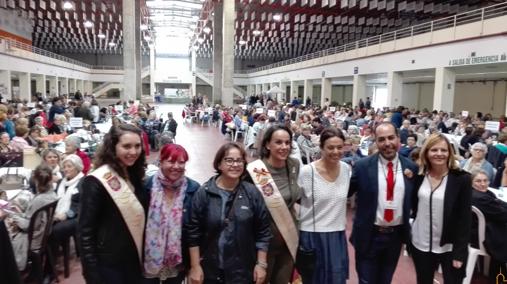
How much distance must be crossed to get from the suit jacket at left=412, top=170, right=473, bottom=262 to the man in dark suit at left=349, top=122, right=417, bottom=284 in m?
0.24

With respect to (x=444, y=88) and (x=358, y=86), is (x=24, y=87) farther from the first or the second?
(x=444, y=88)

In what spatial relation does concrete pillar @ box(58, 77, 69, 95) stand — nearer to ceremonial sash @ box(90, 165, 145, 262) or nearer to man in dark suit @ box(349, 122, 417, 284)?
ceremonial sash @ box(90, 165, 145, 262)

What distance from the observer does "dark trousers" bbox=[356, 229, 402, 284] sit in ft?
9.07

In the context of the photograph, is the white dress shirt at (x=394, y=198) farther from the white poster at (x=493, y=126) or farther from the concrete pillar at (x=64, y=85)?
the concrete pillar at (x=64, y=85)

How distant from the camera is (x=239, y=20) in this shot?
35875 millimetres

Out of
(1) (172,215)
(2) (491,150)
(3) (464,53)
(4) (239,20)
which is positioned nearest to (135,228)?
(1) (172,215)

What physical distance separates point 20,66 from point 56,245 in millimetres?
26916

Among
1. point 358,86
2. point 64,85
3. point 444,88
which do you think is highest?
point 64,85

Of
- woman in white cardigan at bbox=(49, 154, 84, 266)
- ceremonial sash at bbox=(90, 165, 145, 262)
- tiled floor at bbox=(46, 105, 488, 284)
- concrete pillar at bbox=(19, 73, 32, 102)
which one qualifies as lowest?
tiled floor at bbox=(46, 105, 488, 284)

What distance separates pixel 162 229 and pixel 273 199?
2.35 feet

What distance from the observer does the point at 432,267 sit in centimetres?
285

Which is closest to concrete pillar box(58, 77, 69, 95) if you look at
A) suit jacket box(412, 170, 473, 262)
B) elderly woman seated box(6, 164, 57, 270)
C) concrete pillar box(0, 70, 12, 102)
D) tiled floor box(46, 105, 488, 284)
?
concrete pillar box(0, 70, 12, 102)

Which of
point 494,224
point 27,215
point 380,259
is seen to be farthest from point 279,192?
point 27,215

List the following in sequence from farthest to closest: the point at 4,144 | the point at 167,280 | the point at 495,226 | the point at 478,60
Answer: the point at 478,60, the point at 4,144, the point at 495,226, the point at 167,280
